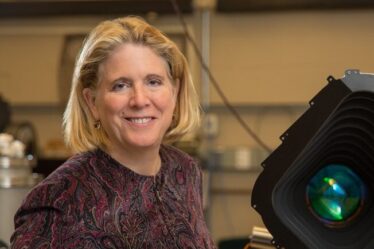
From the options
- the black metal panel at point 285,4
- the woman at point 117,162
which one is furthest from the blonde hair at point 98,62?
the black metal panel at point 285,4

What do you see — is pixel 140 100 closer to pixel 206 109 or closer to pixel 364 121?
pixel 364 121

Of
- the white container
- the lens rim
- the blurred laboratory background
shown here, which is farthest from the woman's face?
the blurred laboratory background

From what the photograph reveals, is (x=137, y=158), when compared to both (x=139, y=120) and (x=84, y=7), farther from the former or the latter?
(x=84, y=7)

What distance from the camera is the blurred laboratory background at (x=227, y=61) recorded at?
3607mm

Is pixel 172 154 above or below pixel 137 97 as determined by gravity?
below

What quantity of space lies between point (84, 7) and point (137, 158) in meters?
2.60

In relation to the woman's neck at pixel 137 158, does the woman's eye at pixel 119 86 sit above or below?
above

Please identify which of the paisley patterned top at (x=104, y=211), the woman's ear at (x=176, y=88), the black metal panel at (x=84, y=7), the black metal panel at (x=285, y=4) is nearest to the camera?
the paisley patterned top at (x=104, y=211)

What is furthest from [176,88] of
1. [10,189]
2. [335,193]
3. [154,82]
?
[10,189]

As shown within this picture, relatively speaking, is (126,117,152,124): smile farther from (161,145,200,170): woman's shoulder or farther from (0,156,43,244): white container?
(0,156,43,244): white container

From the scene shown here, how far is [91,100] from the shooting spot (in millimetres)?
1277

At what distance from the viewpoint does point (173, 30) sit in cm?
364

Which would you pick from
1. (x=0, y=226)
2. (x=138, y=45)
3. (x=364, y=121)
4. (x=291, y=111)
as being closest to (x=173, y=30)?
(x=291, y=111)

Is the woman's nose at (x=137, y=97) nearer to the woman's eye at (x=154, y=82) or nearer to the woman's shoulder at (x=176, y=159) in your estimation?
the woman's eye at (x=154, y=82)
